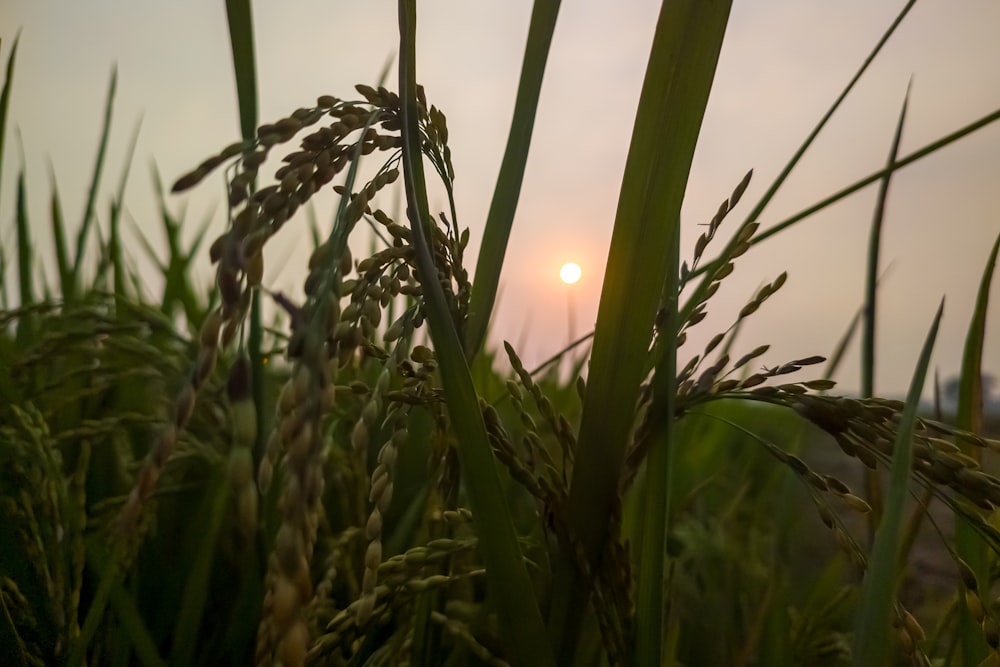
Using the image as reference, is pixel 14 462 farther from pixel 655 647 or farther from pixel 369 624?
pixel 655 647

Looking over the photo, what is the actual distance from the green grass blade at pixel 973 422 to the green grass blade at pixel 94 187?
34.8 inches

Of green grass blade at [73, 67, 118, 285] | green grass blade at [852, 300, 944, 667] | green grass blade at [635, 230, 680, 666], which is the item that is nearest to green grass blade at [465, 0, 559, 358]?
green grass blade at [635, 230, 680, 666]

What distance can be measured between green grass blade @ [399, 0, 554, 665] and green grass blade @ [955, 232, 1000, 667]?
27 centimetres

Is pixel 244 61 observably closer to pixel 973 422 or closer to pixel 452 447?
pixel 452 447

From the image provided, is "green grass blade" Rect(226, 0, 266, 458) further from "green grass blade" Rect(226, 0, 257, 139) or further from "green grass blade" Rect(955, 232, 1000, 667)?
"green grass blade" Rect(955, 232, 1000, 667)

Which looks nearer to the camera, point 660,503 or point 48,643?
point 660,503

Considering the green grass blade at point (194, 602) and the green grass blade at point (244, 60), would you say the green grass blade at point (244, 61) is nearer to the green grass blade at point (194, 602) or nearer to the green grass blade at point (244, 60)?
the green grass blade at point (244, 60)

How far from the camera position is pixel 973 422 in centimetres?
47

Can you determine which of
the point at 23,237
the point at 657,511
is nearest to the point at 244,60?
the point at 657,511

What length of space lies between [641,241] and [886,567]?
0.58ft

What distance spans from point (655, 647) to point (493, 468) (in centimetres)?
12

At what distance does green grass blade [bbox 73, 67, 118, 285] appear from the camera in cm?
78

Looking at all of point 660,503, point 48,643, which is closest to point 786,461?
point 660,503

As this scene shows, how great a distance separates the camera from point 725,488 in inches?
40.3
